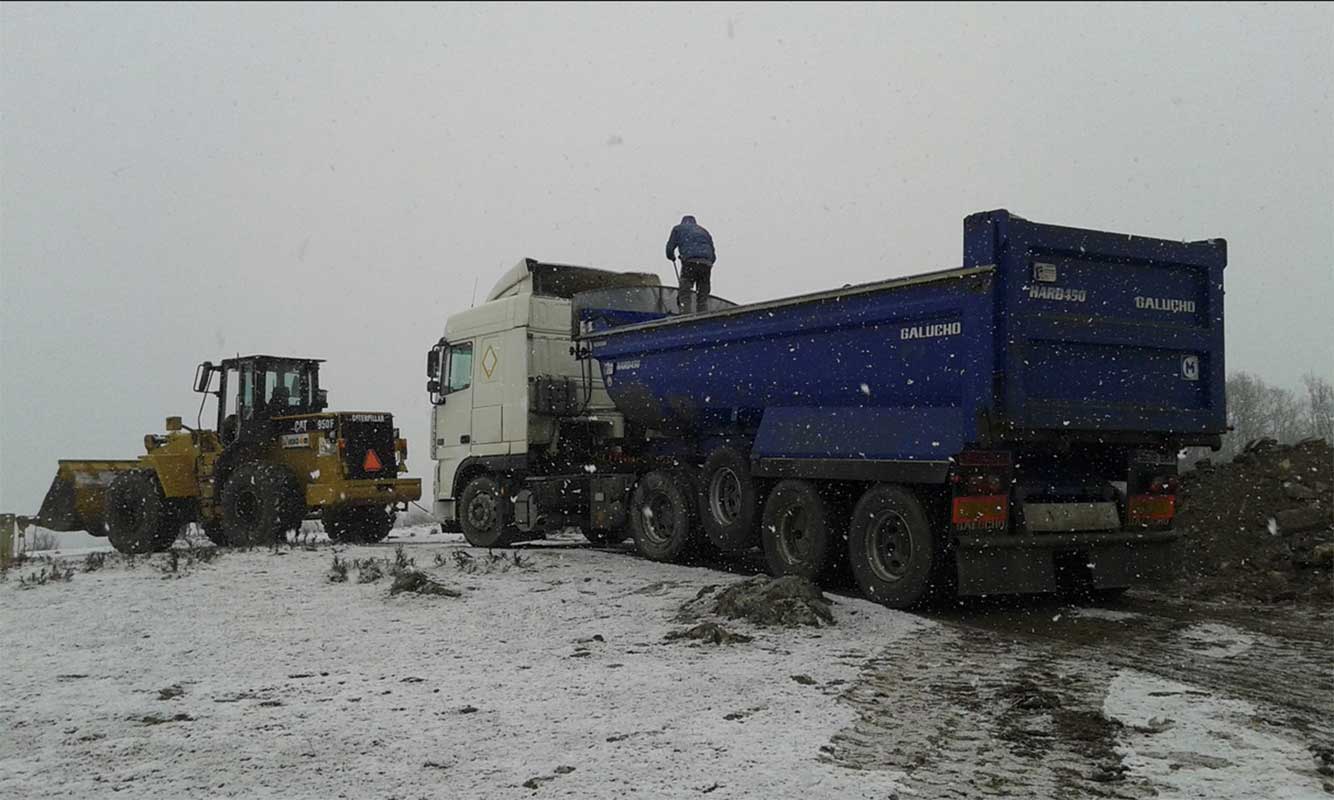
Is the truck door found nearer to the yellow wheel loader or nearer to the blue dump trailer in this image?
the yellow wheel loader

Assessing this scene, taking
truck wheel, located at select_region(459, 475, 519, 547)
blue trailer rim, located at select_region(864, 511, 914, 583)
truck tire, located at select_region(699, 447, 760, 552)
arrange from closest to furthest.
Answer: blue trailer rim, located at select_region(864, 511, 914, 583) → truck tire, located at select_region(699, 447, 760, 552) → truck wheel, located at select_region(459, 475, 519, 547)

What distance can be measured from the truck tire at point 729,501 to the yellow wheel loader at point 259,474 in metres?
6.76

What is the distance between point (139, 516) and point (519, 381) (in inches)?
296

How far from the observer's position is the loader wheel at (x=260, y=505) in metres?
15.4

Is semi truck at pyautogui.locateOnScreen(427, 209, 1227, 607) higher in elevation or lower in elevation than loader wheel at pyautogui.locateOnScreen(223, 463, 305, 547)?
higher

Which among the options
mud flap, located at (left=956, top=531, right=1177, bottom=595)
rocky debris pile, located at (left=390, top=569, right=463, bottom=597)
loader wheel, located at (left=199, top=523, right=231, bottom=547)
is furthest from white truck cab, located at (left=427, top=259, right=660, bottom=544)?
mud flap, located at (left=956, top=531, right=1177, bottom=595)

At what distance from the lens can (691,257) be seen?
13.0 m

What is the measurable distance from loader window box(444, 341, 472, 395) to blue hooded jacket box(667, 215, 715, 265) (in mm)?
3197

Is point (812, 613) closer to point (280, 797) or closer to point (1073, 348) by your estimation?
point (1073, 348)

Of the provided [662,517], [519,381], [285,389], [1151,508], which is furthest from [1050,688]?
[285,389]

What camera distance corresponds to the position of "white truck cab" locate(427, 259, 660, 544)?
13344mm

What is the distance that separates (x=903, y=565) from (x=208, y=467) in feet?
39.1

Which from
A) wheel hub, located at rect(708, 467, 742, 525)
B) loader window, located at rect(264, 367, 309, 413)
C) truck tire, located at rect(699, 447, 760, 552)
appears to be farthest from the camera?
loader window, located at rect(264, 367, 309, 413)

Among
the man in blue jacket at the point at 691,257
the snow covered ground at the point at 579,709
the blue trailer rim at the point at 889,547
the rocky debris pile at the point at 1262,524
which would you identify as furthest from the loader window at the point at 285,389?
the rocky debris pile at the point at 1262,524
